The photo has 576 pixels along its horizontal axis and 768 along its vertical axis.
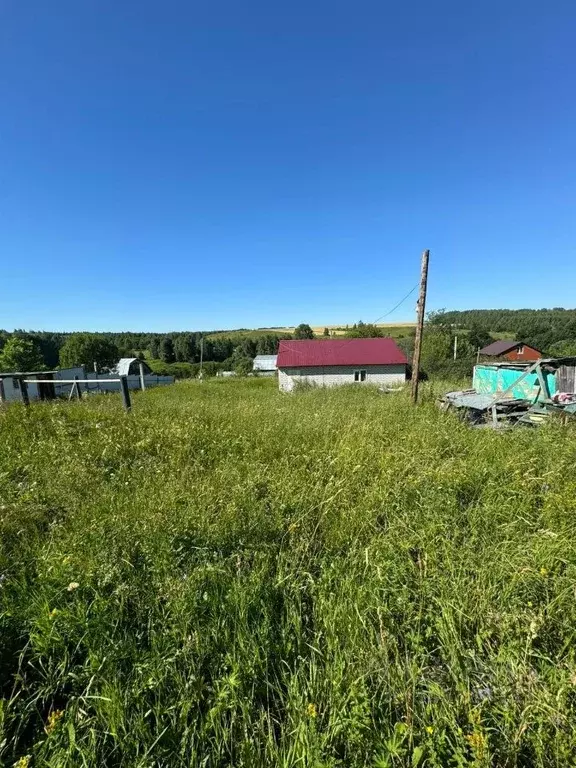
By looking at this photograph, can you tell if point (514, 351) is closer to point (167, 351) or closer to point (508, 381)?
point (508, 381)

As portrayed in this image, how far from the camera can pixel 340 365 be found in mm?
32250

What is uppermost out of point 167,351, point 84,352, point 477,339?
point 84,352


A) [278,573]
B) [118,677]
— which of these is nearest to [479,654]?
[278,573]

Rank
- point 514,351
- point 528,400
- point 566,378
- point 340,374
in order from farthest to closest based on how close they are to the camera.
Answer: point 514,351
point 340,374
point 566,378
point 528,400

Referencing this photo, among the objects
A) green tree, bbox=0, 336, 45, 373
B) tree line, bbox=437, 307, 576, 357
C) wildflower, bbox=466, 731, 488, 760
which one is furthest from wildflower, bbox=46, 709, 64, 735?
green tree, bbox=0, 336, 45, 373

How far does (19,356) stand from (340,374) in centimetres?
4735

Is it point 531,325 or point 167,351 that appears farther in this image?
point 167,351

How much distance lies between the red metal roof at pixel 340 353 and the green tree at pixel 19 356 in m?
41.4

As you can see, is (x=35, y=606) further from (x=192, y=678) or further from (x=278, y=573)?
(x=278, y=573)

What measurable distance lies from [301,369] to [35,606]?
3028 centimetres

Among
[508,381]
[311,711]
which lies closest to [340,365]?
[508,381]

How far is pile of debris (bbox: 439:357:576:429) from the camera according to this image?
805 centimetres

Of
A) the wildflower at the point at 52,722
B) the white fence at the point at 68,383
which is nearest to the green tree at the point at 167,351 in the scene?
the white fence at the point at 68,383

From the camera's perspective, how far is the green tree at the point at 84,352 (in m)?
66.4
